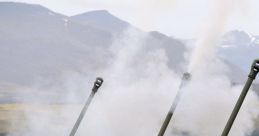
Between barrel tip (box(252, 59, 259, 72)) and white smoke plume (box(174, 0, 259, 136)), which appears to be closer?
barrel tip (box(252, 59, 259, 72))

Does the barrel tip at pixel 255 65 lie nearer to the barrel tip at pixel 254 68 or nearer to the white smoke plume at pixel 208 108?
the barrel tip at pixel 254 68

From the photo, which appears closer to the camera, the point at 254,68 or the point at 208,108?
the point at 254,68

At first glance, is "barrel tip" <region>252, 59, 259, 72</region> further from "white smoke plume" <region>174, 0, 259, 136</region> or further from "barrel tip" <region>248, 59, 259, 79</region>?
"white smoke plume" <region>174, 0, 259, 136</region>

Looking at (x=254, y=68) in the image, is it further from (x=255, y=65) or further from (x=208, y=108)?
(x=208, y=108)

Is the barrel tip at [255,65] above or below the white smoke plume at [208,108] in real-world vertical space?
above

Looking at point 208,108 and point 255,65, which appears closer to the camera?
point 255,65

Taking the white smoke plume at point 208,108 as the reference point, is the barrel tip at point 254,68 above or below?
above

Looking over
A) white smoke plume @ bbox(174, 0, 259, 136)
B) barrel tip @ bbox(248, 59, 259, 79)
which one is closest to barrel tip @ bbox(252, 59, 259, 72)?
barrel tip @ bbox(248, 59, 259, 79)

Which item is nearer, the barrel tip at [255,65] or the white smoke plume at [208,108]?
the barrel tip at [255,65]

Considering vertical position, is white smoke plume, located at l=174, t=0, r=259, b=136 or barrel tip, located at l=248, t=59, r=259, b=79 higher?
barrel tip, located at l=248, t=59, r=259, b=79

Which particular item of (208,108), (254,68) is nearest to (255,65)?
(254,68)

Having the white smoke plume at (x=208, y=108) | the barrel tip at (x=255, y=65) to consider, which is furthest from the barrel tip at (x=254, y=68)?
the white smoke plume at (x=208, y=108)

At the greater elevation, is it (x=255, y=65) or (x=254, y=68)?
(x=255, y=65)

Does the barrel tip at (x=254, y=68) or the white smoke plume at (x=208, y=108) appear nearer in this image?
the barrel tip at (x=254, y=68)
